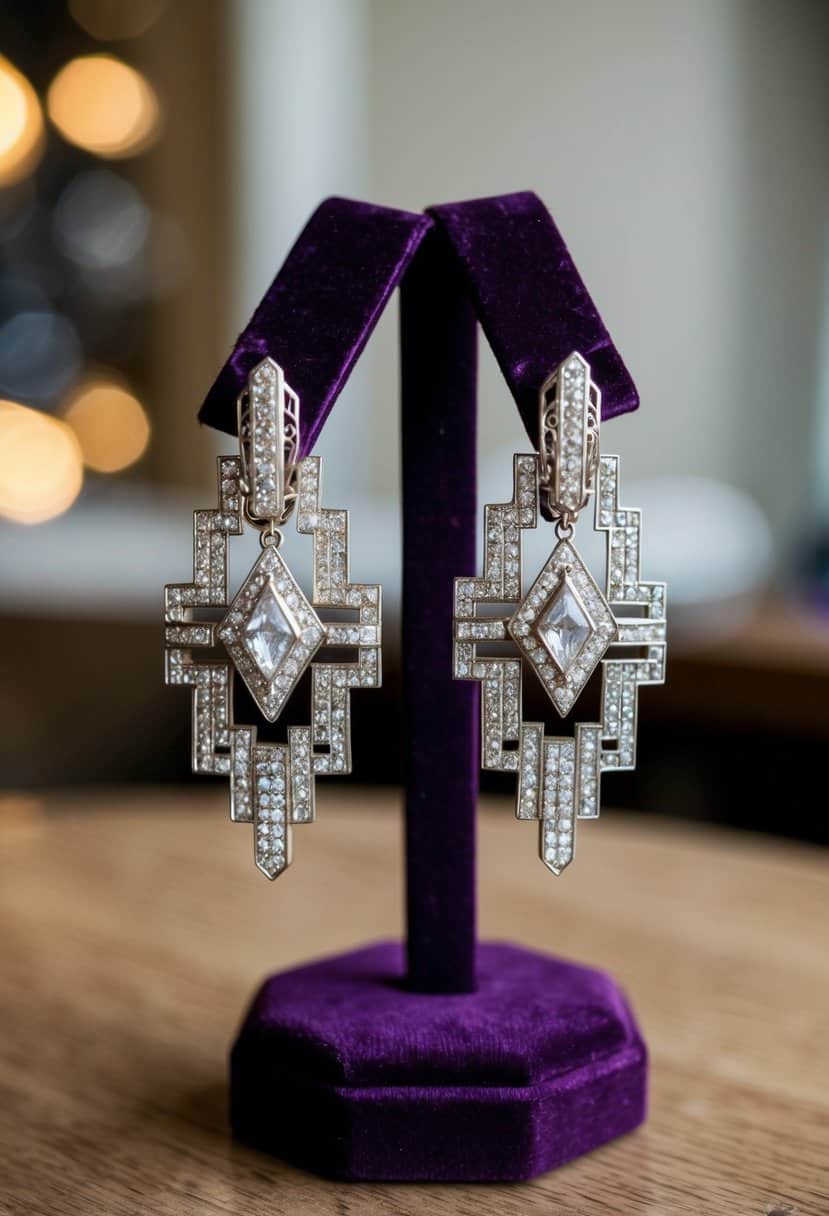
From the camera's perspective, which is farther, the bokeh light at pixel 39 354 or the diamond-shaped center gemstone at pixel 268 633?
the bokeh light at pixel 39 354

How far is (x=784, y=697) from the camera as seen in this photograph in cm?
174

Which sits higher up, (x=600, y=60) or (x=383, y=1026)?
(x=600, y=60)

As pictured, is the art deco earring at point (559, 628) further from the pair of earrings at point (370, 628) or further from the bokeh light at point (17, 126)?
the bokeh light at point (17, 126)

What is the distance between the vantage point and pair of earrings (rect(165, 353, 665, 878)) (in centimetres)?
50

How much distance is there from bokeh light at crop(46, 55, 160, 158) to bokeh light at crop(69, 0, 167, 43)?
47mm

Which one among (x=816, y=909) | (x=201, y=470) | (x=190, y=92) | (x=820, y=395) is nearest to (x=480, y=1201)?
(x=816, y=909)

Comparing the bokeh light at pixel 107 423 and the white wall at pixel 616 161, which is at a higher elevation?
the white wall at pixel 616 161

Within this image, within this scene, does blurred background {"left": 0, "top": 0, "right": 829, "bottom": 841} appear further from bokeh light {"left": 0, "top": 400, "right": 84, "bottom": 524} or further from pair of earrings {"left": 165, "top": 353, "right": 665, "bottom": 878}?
pair of earrings {"left": 165, "top": 353, "right": 665, "bottom": 878}

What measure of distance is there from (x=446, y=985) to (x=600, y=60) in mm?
2325

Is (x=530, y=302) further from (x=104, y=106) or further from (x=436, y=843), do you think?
(x=104, y=106)

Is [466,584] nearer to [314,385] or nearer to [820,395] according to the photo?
[314,385]

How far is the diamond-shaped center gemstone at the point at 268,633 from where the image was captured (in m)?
0.51

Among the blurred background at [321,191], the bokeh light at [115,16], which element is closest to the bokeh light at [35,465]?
the blurred background at [321,191]

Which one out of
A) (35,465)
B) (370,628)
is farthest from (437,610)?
(35,465)
